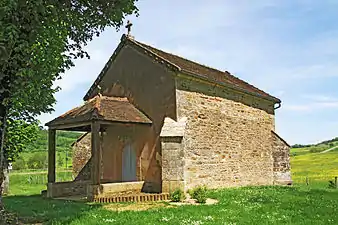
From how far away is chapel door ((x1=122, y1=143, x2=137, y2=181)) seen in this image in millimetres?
19239

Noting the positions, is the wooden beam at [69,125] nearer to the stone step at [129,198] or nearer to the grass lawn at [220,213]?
the stone step at [129,198]

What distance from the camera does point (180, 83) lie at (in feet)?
59.5

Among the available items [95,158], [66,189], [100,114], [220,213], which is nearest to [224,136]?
[100,114]

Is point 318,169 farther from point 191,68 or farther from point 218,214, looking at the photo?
point 218,214

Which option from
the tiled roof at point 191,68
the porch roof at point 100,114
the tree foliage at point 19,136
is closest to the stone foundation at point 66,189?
the porch roof at point 100,114

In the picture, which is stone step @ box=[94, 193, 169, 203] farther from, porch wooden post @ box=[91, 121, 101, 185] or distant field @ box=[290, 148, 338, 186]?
distant field @ box=[290, 148, 338, 186]

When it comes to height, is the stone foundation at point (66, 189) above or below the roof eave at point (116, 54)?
below

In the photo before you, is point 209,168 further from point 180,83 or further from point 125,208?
point 125,208

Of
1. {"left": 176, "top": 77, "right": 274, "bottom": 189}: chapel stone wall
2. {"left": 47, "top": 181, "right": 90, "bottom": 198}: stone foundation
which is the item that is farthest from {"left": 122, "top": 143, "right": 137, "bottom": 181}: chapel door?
{"left": 176, "top": 77, "right": 274, "bottom": 189}: chapel stone wall

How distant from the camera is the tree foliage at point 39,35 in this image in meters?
9.66

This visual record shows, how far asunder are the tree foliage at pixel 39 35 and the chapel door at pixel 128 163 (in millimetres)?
6748

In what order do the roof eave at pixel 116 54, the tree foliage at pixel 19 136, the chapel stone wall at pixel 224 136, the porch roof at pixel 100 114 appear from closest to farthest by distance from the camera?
the porch roof at pixel 100 114 → the roof eave at pixel 116 54 → the chapel stone wall at pixel 224 136 → the tree foliage at pixel 19 136

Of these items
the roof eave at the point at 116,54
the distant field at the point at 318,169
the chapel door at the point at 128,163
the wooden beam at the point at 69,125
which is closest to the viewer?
the wooden beam at the point at 69,125

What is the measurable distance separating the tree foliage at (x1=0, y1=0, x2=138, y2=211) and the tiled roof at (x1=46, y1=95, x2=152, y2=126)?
319 cm
